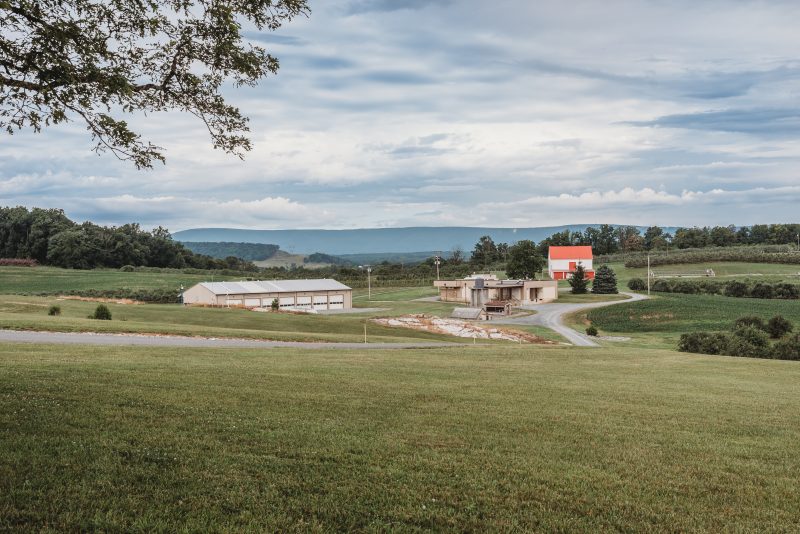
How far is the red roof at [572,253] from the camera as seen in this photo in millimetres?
128625

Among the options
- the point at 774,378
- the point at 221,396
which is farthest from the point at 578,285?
the point at 221,396

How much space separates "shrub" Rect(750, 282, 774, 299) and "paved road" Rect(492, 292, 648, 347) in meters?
15.8

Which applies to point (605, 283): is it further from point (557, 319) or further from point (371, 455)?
point (371, 455)

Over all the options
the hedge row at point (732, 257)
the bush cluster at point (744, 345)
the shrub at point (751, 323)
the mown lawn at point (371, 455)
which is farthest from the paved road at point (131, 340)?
the hedge row at point (732, 257)

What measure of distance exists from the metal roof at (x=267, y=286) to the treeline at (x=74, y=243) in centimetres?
5406

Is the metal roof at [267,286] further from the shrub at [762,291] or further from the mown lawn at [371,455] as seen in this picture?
the mown lawn at [371,455]

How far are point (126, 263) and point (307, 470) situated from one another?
13357 cm

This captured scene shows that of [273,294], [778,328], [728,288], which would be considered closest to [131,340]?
[778,328]

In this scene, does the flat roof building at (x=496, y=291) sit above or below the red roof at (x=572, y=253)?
below

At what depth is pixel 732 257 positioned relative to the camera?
13688 cm

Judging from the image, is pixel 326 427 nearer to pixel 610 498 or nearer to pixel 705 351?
pixel 610 498

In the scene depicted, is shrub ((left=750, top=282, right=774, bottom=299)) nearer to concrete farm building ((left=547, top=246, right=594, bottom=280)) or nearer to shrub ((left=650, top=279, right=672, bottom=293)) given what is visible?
shrub ((left=650, top=279, right=672, bottom=293))

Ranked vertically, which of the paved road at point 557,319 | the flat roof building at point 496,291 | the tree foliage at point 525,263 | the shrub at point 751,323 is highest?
the tree foliage at point 525,263

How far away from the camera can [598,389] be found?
18391mm
